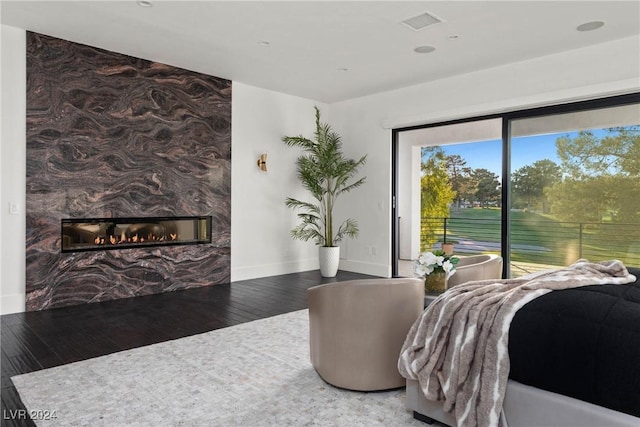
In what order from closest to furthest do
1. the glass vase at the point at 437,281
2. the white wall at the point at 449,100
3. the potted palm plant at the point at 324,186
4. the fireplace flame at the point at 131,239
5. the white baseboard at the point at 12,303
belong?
the glass vase at the point at 437,281 < the white baseboard at the point at 12,303 < the white wall at the point at 449,100 < the fireplace flame at the point at 131,239 < the potted palm plant at the point at 324,186

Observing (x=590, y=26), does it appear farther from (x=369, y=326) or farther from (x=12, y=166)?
(x=12, y=166)

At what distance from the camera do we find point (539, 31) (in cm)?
412

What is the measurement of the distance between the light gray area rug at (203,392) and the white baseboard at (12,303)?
6.23 ft

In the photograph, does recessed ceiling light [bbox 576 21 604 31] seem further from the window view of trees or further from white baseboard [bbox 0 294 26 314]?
white baseboard [bbox 0 294 26 314]

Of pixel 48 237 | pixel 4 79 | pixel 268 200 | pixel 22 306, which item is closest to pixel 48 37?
pixel 4 79

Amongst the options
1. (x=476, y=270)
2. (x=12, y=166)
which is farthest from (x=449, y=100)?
(x=12, y=166)

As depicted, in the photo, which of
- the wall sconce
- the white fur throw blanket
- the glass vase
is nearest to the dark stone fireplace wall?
the wall sconce

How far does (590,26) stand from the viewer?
3.99 m

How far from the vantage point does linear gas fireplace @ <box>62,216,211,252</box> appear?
4.77 meters

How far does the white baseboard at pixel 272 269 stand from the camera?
6190 mm

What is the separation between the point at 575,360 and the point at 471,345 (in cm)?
40

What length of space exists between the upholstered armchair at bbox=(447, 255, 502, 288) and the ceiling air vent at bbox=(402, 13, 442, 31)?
2193mm

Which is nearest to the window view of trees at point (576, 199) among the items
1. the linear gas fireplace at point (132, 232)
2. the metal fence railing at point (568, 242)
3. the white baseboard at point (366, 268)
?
the metal fence railing at point (568, 242)

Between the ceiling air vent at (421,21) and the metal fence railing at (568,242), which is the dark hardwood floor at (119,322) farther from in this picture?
the ceiling air vent at (421,21)
